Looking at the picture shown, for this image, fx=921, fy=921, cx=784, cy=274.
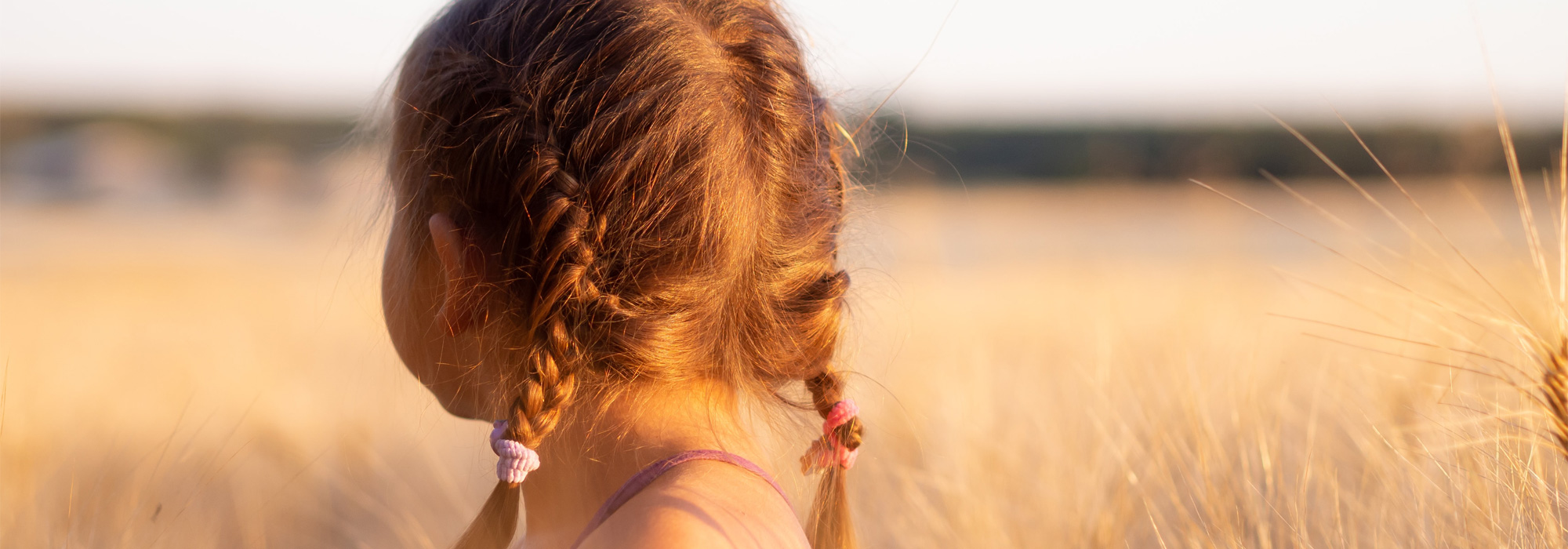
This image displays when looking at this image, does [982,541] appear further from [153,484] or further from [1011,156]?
[1011,156]

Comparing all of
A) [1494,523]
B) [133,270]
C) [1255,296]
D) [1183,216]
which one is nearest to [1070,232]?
[1183,216]

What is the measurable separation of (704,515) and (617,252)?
0.36 metres

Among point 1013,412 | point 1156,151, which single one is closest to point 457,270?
point 1013,412

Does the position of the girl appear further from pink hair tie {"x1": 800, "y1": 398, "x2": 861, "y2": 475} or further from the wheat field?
the wheat field

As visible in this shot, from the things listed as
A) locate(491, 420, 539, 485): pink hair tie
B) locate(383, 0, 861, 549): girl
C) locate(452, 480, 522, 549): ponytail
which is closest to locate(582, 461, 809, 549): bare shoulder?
locate(383, 0, 861, 549): girl

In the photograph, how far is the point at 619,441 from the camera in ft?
4.17

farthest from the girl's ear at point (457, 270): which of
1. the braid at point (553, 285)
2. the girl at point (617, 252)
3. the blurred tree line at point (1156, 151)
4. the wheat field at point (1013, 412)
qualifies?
the blurred tree line at point (1156, 151)

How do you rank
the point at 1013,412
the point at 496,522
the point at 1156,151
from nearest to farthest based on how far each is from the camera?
the point at 496,522, the point at 1013,412, the point at 1156,151

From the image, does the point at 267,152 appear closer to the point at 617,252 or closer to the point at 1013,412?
the point at 1013,412

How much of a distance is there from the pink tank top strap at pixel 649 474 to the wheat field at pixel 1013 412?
1.36 feet

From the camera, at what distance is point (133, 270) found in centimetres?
910

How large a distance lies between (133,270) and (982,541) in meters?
9.89

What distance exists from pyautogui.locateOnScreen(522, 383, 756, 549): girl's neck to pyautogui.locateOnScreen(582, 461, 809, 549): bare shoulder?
0.19 feet

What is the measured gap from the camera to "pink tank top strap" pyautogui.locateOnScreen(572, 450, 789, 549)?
1211mm
